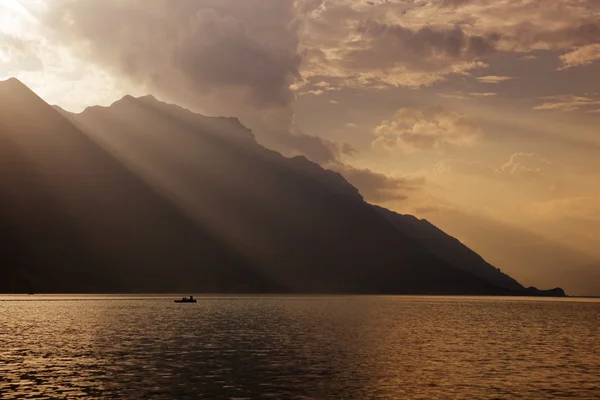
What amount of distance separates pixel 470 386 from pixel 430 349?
33152 mm

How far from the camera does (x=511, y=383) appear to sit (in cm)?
6019

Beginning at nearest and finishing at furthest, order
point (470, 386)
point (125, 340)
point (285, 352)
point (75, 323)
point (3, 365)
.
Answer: point (470, 386) < point (3, 365) < point (285, 352) < point (125, 340) < point (75, 323)

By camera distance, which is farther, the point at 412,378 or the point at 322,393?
the point at 412,378

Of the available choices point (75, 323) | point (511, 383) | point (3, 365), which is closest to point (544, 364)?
point (511, 383)

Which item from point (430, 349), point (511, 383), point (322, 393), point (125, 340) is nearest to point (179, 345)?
point (125, 340)

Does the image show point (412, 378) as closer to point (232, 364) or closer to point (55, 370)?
point (232, 364)

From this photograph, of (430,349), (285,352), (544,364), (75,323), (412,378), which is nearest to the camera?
(412,378)

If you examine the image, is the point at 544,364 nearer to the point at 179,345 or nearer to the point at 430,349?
→ the point at 430,349

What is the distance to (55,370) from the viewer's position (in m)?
65.4

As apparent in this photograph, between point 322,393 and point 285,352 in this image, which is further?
point 285,352

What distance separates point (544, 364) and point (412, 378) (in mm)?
21700

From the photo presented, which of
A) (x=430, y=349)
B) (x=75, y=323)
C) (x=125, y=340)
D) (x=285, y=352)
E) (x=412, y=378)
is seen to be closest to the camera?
(x=412, y=378)

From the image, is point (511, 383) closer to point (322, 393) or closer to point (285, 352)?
point (322, 393)

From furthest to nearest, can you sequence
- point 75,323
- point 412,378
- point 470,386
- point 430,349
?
point 75,323, point 430,349, point 412,378, point 470,386
